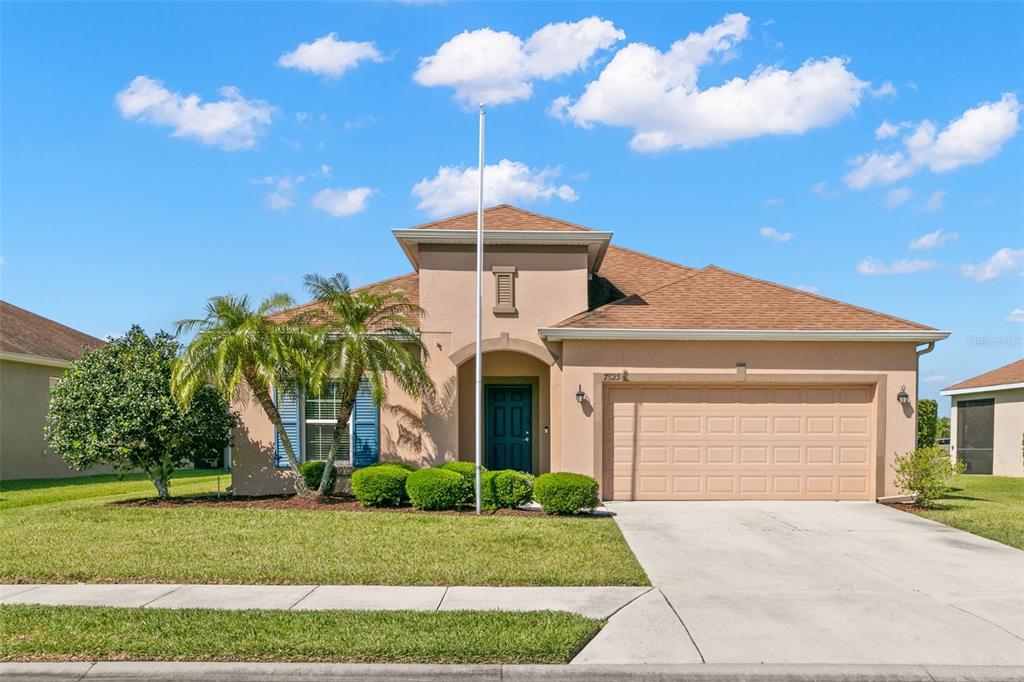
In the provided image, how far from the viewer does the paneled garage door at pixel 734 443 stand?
1467 centimetres

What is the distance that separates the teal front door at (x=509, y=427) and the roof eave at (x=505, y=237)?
135 inches

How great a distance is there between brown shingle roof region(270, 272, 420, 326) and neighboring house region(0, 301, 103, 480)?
769 cm

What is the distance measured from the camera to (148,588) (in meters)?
7.98

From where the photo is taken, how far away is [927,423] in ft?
62.6

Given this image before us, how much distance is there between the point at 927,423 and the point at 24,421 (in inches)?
947

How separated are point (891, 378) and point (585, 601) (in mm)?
10018

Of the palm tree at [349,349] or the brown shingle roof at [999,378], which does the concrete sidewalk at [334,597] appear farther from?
the brown shingle roof at [999,378]

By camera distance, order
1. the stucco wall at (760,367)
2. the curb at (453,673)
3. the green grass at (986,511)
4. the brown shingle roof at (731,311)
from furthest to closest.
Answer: the brown shingle roof at (731,311)
the stucco wall at (760,367)
the green grass at (986,511)
the curb at (453,673)

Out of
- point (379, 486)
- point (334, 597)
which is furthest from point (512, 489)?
point (334, 597)

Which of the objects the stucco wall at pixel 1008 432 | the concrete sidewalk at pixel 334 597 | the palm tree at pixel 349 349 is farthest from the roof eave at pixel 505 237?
the stucco wall at pixel 1008 432

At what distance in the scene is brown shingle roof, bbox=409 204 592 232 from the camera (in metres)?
15.6

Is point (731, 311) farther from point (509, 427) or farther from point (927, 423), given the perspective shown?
point (927, 423)

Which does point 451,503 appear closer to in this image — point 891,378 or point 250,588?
point 250,588

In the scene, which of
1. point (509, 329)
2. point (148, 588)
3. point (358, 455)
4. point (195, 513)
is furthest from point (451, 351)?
point (148, 588)
